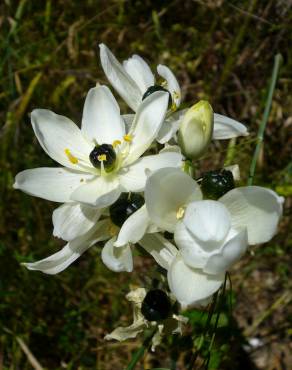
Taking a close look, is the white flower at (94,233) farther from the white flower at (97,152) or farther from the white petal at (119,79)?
the white petal at (119,79)

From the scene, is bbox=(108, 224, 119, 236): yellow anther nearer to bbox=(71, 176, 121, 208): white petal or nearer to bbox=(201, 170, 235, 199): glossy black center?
bbox=(71, 176, 121, 208): white petal

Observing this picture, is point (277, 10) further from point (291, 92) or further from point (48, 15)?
point (48, 15)

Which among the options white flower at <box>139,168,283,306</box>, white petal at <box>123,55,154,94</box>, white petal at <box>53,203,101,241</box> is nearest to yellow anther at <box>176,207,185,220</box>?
white flower at <box>139,168,283,306</box>

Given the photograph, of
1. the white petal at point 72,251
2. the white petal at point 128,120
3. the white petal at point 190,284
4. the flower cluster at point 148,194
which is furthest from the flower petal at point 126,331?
the white petal at point 128,120

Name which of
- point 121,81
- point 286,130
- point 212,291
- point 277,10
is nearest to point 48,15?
point 277,10

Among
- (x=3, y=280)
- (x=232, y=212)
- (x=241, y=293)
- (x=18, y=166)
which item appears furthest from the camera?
(x=241, y=293)

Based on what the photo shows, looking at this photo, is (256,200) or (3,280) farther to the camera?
(3,280)
